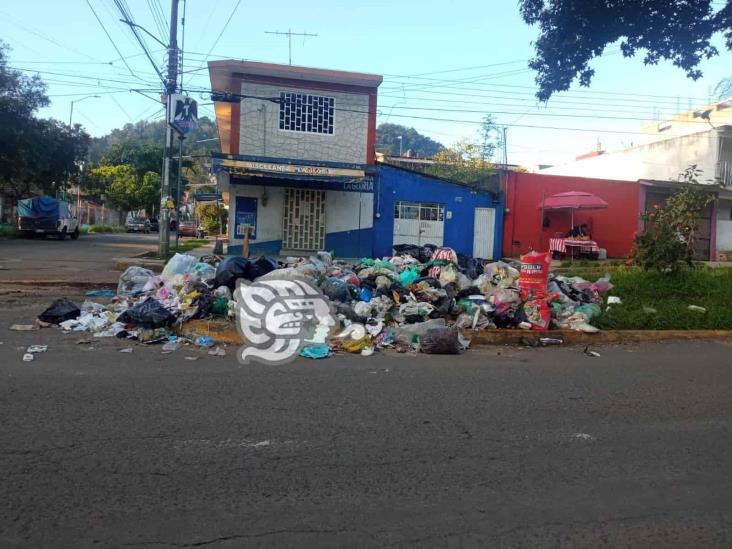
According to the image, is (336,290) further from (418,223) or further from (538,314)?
(418,223)

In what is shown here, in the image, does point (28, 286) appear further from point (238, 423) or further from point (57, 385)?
point (238, 423)

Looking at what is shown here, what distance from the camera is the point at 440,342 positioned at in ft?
25.0

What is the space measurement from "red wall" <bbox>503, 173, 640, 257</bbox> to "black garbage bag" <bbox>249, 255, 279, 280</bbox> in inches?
554

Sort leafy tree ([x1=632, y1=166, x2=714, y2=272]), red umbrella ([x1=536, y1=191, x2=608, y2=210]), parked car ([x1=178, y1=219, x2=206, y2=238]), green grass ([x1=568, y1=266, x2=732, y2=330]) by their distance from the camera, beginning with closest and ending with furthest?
green grass ([x1=568, y1=266, x2=732, y2=330]), leafy tree ([x1=632, y1=166, x2=714, y2=272]), red umbrella ([x1=536, y1=191, x2=608, y2=210]), parked car ([x1=178, y1=219, x2=206, y2=238])

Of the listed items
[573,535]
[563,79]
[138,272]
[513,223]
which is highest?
[563,79]

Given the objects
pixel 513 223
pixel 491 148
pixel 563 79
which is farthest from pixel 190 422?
pixel 491 148

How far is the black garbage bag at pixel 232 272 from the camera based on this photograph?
9430 millimetres

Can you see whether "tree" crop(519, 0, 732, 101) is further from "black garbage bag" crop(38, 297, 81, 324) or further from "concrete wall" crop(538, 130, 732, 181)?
"concrete wall" crop(538, 130, 732, 181)

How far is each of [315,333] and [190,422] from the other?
11.3ft

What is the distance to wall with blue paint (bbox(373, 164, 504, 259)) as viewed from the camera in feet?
69.0

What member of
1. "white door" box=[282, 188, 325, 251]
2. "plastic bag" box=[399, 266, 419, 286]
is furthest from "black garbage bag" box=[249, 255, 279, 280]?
"white door" box=[282, 188, 325, 251]

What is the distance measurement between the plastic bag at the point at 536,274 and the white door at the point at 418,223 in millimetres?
11900

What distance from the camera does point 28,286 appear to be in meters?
12.0

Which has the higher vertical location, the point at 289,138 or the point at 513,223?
the point at 289,138
